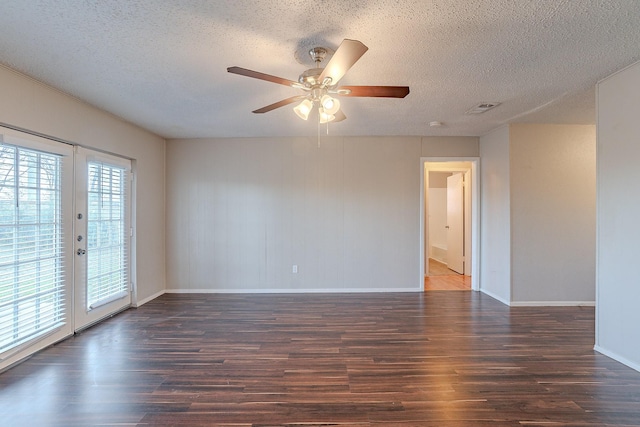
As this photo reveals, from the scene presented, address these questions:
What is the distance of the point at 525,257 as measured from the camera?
4246 mm

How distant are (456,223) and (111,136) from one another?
6414 millimetres

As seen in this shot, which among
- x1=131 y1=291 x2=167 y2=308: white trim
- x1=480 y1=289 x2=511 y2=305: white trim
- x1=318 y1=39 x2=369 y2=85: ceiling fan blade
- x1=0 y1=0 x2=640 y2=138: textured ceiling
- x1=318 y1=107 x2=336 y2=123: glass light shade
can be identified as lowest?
x1=131 y1=291 x2=167 y2=308: white trim

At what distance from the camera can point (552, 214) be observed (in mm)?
4230

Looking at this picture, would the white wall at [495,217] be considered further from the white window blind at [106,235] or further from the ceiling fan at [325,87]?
the white window blind at [106,235]

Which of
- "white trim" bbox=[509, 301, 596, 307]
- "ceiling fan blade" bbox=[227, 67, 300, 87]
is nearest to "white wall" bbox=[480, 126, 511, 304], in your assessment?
"white trim" bbox=[509, 301, 596, 307]

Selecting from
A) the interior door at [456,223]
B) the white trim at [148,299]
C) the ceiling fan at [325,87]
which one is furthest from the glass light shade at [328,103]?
the interior door at [456,223]

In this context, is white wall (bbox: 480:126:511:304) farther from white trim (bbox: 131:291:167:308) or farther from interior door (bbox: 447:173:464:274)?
white trim (bbox: 131:291:167:308)

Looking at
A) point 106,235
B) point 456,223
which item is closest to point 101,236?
point 106,235

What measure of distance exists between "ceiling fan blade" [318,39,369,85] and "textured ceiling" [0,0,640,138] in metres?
0.29

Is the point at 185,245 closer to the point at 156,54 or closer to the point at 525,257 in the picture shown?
the point at 156,54

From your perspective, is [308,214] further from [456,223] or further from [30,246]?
[456,223]

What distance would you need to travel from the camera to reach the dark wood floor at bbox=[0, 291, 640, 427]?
2.01 m

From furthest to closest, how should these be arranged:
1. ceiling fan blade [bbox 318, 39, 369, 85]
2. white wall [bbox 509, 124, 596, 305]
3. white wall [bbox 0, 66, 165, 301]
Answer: white wall [bbox 509, 124, 596, 305] → white wall [bbox 0, 66, 165, 301] → ceiling fan blade [bbox 318, 39, 369, 85]

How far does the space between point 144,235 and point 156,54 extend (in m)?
2.98
